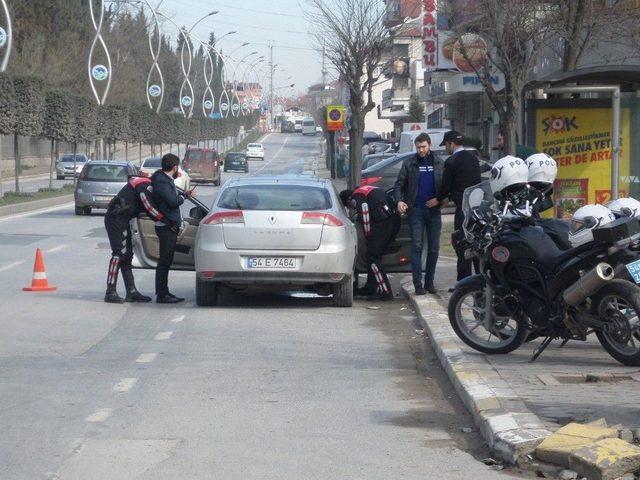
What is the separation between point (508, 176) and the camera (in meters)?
10.0

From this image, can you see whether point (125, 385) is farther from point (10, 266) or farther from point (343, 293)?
point (10, 266)

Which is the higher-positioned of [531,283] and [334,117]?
[334,117]

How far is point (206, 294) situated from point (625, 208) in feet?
18.8

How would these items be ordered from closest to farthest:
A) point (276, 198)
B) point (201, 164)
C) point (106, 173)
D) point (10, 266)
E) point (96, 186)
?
point (276, 198)
point (10, 266)
point (96, 186)
point (106, 173)
point (201, 164)

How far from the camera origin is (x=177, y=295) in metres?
15.4

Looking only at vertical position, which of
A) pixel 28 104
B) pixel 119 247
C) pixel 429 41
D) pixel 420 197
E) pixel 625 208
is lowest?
pixel 119 247

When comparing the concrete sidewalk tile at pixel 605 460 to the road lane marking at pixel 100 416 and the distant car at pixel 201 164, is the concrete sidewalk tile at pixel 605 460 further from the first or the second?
the distant car at pixel 201 164

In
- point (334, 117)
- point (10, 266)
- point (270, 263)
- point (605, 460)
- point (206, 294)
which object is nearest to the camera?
point (605, 460)

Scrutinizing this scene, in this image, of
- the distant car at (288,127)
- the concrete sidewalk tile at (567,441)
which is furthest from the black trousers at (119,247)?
the distant car at (288,127)

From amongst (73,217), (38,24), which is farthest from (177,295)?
(38,24)

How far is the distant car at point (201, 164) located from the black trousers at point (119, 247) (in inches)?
1726

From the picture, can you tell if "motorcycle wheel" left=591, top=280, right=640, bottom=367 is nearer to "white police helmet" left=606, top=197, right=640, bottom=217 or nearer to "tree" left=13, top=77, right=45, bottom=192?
"white police helmet" left=606, top=197, right=640, bottom=217

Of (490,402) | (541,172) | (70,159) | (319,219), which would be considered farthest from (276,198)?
(70,159)

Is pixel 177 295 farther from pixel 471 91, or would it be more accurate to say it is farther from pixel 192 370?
pixel 471 91
